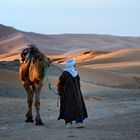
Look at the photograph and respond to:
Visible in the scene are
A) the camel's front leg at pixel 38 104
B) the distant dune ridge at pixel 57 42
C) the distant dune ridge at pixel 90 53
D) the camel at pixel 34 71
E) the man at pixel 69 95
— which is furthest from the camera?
the distant dune ridge at pixel 57 42

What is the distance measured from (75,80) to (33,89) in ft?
6.48

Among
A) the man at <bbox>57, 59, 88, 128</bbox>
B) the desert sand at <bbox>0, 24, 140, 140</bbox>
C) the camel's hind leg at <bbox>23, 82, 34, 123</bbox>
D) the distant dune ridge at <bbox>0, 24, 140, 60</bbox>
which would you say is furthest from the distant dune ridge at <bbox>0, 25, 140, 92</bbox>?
the man at <bbox>57, 59, 88, 128</bbox>

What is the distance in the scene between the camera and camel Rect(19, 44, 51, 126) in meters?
15.5

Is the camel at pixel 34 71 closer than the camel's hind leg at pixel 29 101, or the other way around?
the camel at pixel 34 71

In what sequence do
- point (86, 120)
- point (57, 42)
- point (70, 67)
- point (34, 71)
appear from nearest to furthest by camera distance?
point (70, 67), point (34, 71), point (86, 120), point (57, 42)

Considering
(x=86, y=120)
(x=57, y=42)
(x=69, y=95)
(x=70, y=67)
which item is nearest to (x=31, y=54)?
(x=70, y=67)

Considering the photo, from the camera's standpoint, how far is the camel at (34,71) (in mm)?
15539

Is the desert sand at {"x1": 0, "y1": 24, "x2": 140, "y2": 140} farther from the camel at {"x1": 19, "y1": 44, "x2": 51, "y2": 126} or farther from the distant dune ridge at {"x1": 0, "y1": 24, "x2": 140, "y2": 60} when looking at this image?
the distant dune ridge at {"x1": 0, "y1": 24, "x2": 140, "y2": 60}

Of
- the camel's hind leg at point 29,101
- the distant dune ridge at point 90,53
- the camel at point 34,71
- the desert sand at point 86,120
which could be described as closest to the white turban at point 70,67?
the camel at point 34,71

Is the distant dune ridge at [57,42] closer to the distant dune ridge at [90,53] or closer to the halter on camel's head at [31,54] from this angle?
the distant dune ridge at [90,53]

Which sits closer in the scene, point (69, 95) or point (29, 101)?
point (69, 95)

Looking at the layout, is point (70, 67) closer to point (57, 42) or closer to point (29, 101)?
point (29, 101)

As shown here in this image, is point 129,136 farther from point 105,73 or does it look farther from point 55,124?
point 105,73

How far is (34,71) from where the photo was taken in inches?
620
